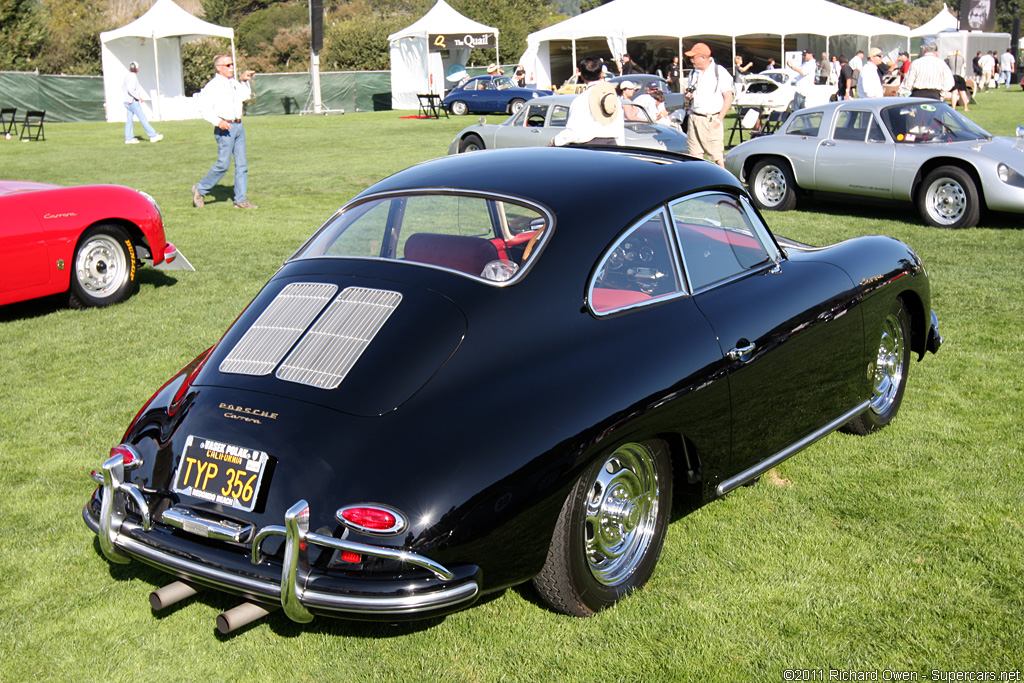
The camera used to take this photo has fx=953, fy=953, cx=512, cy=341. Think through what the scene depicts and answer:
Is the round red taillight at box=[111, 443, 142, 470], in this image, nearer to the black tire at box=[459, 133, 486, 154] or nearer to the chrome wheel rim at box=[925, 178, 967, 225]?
the chrome wheel rim at box=[925, 178, 967, 225]

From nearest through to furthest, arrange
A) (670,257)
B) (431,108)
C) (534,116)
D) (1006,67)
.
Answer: (670,257), (534,116), (431,108), (1006,67)

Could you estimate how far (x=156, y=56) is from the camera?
34.3 m

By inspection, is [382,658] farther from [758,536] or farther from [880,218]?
[880,218]

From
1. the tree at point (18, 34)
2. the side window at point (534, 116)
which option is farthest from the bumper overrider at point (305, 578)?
the tree at point (18, 34)

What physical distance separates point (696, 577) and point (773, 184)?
30.8ft

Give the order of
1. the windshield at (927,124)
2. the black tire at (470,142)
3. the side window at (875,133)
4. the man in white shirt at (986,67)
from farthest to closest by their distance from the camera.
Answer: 1. the man in white shirt at (986,67)
2. the black tire at (470,142)
3. the side window at (875,133)
4. the windshield at (927,124)

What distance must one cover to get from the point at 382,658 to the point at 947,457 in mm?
3048

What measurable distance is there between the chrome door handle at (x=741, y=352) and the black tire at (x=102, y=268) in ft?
19.4

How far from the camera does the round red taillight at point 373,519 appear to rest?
111 inches

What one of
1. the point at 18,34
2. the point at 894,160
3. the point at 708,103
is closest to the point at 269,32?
the point at 18,34

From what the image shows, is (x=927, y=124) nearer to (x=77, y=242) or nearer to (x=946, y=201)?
(x=946, y=201)

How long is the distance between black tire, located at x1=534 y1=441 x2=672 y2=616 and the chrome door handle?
0.47 metres

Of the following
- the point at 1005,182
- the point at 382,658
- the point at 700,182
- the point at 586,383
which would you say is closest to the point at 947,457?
the point at 700,182

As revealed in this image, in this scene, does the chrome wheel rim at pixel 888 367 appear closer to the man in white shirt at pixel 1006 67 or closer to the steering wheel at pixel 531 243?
the steering wheel at pixel 531 243
